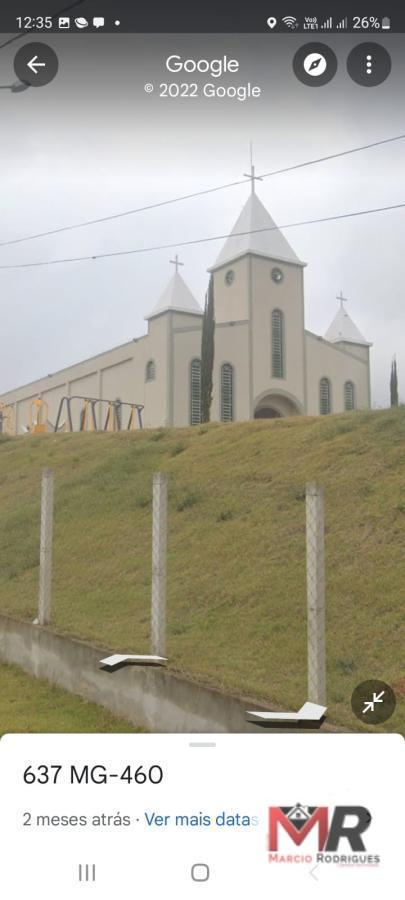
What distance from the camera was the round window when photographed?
64.2ft

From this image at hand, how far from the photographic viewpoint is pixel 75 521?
919 cm

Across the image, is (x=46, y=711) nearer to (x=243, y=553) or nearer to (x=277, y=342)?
(x=243, y=553)

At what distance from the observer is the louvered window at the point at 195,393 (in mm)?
21969

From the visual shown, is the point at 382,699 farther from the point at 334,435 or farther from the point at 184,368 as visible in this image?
the point at 184,368

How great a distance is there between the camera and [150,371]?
2623 cm

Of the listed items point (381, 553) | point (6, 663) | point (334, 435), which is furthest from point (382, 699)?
point (334, 435)

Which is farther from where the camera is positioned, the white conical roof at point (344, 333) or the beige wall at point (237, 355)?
the white conical roof at point (344, 333)

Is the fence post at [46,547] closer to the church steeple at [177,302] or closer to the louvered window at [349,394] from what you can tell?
A: the louvered window at [349,394]

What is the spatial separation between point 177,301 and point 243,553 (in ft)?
66.1

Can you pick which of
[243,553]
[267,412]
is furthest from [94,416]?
[243,553]
